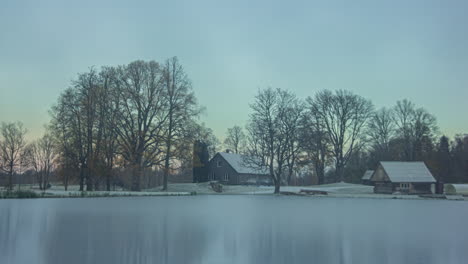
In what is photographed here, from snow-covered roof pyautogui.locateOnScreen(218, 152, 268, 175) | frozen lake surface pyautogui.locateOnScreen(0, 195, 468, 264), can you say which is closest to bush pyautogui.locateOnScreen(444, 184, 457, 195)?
snow-covered roof pyautogui.locateOnScreen(218, 152, 268, 175)

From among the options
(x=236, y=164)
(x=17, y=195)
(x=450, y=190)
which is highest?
(x=236, y=164)

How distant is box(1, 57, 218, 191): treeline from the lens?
40969mm

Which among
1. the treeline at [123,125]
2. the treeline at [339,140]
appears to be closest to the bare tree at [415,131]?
the treeline at [339,140]

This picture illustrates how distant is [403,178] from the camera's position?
4697 cm

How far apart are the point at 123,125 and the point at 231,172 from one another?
79.3 feet

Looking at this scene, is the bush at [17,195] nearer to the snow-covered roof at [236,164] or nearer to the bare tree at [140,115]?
the bare tree at [140,115]

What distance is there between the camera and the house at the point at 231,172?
207ft

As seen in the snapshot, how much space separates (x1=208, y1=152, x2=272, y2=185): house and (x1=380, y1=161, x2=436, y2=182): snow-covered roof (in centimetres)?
1977

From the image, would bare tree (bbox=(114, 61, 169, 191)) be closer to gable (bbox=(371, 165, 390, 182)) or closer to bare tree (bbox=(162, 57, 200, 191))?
bare tree (bbox=(162, 57, 200, 191))

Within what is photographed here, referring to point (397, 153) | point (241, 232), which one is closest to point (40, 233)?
point (241, 232)

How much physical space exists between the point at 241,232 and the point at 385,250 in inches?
160

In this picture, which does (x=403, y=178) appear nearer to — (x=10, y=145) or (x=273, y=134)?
(x=273, y=134)

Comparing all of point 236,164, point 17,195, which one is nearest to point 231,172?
point 236,164

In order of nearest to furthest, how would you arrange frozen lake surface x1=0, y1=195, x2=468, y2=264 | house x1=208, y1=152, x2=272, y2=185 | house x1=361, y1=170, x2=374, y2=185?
frozen lake surface x1=0, y1=195, x2=468, y2=264 < house x1=208, y1=152, x2=272, y2=185 < house x1=361, y1=170, x2=374, y2=185
